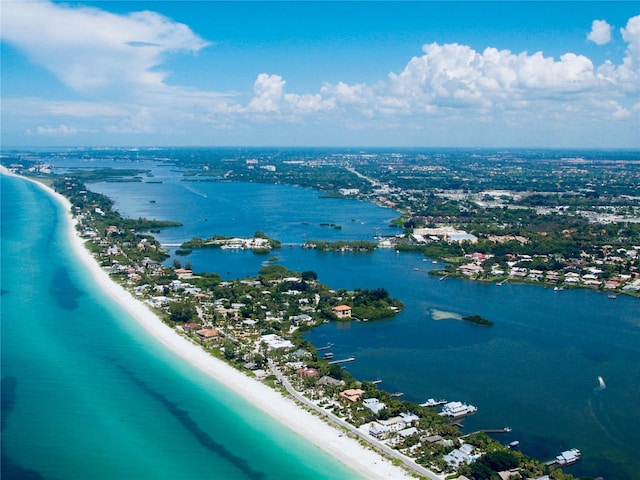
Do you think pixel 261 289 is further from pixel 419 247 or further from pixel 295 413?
pixel 419 247

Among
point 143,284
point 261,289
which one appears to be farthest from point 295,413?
point 143,284

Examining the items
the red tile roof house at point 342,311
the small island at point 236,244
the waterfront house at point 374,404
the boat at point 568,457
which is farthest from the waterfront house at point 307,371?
the small island at point 236,244

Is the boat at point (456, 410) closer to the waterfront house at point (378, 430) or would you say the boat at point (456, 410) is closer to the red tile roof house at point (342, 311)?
the waterfront house at point (378, 430)

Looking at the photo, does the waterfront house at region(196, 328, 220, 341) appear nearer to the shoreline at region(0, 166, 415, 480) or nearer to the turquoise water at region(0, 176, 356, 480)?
the shoreline at region(0, 166, 415, 480)

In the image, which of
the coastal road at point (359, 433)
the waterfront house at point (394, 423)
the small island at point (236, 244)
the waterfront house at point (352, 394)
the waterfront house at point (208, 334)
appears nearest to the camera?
the coastal road at point (359, 433)

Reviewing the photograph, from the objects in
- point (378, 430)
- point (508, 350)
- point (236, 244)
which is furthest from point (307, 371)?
point (236, 244)

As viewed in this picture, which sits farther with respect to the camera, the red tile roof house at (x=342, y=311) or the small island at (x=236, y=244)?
the small island at (x=236, y=244)

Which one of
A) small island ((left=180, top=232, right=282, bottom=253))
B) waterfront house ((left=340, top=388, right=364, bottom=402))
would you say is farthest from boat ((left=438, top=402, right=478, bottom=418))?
small island ((left=180, top=232, right=282, bottom=253))
